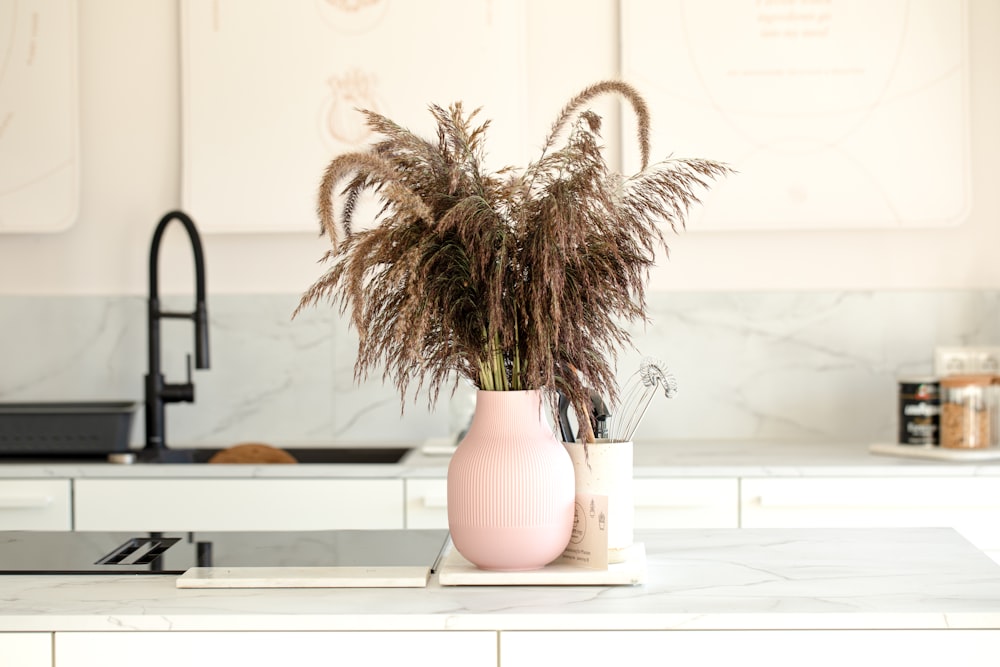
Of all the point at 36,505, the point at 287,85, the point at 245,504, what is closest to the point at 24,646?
the point at 245,504

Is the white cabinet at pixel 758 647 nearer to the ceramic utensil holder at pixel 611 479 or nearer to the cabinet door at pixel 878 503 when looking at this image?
the ceramic utensil holder at pixel 611 479

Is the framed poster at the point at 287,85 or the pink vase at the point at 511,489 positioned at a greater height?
the framed poster at the point at 287,85

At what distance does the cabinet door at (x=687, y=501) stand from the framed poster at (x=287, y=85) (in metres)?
1.11

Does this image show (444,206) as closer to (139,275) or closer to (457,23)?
(457,23)

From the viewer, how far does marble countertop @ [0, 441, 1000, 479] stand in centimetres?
236

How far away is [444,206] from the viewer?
125 cm

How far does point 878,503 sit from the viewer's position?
7.73 feet

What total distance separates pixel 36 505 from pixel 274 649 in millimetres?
1524

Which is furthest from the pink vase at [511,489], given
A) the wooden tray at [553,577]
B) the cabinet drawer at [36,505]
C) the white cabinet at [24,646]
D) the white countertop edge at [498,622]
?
the cabinet drawer at [36,505]

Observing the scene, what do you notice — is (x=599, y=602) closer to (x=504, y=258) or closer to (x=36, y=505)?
(x=504, y=258)

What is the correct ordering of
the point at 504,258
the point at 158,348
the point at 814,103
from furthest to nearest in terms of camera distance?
the point at 814,103 → the point at 158,348 → the point at 504,258

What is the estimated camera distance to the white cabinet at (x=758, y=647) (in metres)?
1.12

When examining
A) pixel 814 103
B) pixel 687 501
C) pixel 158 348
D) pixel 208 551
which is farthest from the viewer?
pixel 814 103

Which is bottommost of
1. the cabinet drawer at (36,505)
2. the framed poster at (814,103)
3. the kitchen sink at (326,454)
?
the cabinet drawer at (36,505)
